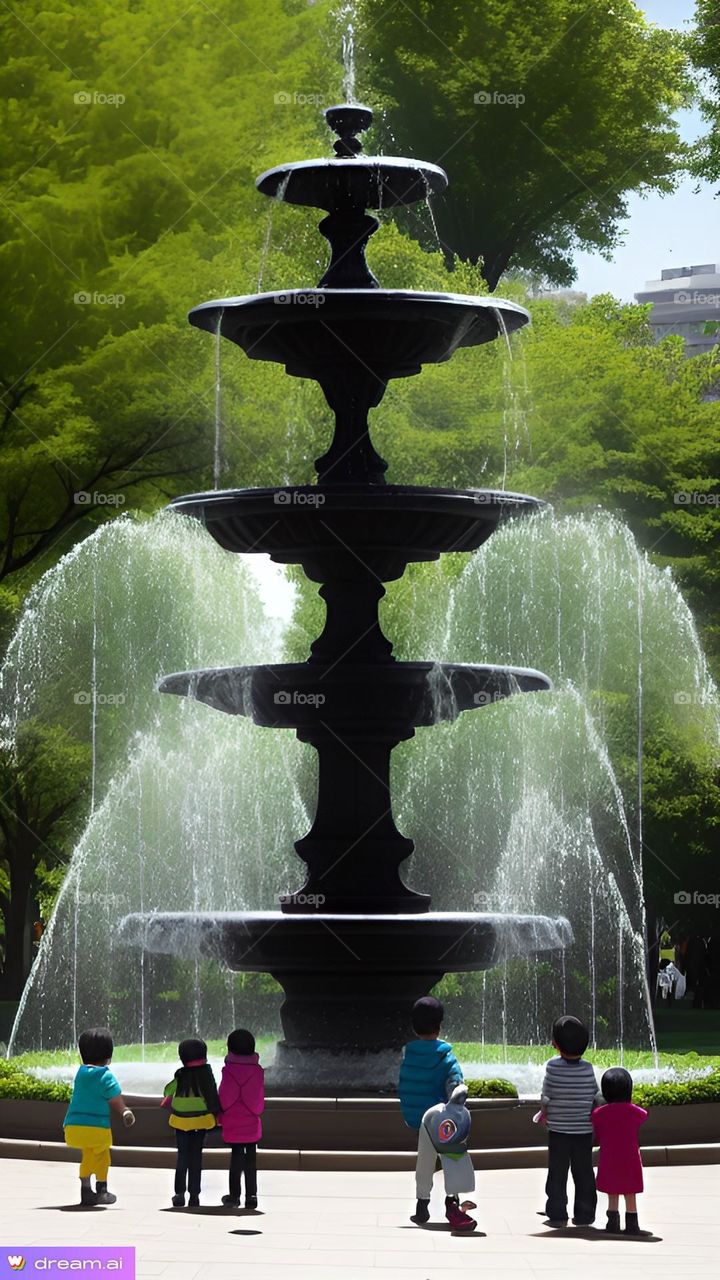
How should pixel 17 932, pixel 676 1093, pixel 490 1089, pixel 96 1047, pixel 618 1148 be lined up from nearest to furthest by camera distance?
pixel 618 1148 < pixel 96 1047 < pixel 490 1089 < pixel 676 1093 < pixel 17 932

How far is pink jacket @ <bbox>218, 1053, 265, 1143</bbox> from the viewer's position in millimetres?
11555

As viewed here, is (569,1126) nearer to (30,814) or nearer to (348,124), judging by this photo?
(348,124)

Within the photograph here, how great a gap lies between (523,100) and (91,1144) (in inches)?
1352

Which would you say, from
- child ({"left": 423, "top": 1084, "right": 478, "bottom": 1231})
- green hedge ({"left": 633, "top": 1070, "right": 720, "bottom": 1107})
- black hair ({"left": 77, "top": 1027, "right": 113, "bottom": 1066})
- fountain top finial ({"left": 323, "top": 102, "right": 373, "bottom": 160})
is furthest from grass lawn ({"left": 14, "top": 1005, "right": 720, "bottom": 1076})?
fountain top finial ({"left": 323, "top": 102, "right": 373, "bottom": 160})

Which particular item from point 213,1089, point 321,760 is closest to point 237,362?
point 321,760

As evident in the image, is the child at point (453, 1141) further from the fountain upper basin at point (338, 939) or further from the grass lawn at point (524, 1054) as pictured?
the grass lawn at point (524, 1054)

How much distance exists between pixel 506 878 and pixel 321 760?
15.3 m

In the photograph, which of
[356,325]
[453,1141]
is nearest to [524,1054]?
[356,325]

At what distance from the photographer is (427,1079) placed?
11.3m

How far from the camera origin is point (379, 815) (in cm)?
1684

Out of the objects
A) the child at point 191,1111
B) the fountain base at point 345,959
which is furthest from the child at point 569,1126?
the fountain base at point 345,959

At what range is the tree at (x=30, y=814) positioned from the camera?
31438mm

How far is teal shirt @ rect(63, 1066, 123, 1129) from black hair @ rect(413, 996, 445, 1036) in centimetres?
159

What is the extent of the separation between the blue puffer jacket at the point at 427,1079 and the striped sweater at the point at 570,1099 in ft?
1.60
